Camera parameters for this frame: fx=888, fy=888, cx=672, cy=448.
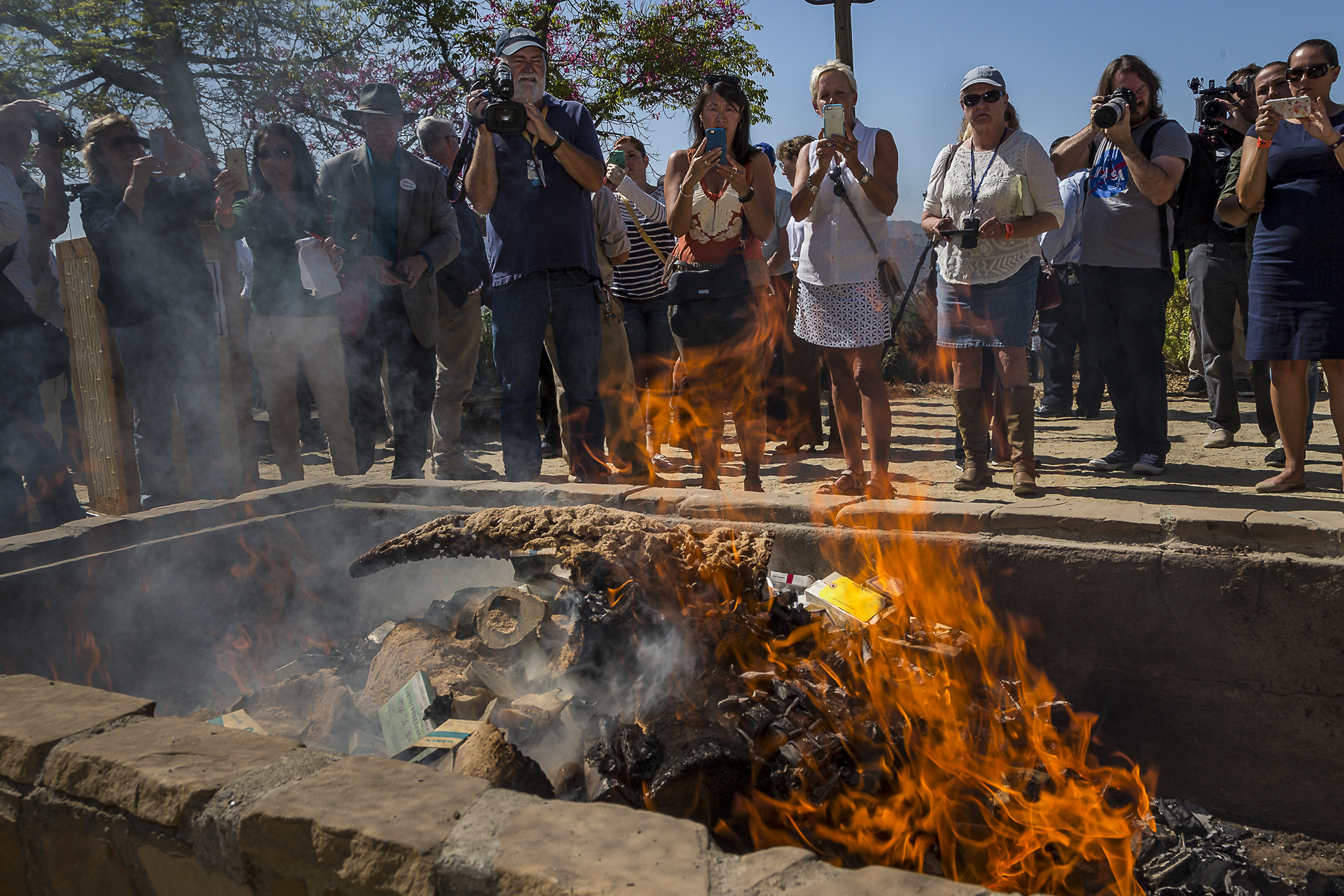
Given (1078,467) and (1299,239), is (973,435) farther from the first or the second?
(1299,239)

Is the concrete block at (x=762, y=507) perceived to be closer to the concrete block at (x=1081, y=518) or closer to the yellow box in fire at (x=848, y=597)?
the yellow box in fire at (x=848, y=597)

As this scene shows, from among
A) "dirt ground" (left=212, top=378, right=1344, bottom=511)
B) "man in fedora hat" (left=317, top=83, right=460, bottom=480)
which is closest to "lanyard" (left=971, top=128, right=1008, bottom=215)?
"dirt ground" (left=212, top=378, right=1344, bottom=511)

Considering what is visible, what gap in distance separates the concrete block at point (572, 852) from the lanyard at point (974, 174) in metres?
3.84

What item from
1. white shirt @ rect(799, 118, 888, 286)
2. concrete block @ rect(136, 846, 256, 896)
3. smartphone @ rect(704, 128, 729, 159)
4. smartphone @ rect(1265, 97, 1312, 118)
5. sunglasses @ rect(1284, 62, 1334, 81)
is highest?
sunglasses @ rect(1284, 62, 1334, 81)

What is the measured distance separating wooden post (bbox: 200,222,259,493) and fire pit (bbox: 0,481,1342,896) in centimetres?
202

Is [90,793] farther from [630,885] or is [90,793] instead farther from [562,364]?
[562,364]

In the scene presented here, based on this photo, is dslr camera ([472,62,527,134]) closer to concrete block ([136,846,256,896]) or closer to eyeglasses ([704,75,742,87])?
eyeglasses ([704,75,742,87])

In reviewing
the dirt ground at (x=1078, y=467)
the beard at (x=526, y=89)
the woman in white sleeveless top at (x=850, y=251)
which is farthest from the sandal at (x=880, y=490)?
the beard at (x=526, y=89)

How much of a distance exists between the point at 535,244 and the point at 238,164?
6.30ft

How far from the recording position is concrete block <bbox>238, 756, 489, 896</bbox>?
4.16 feet

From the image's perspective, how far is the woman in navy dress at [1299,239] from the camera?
3727 mm

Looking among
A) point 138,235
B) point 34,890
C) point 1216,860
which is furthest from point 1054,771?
point 138,235

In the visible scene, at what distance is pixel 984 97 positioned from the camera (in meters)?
4.24

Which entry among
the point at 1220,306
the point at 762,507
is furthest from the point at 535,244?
the point at 1220,306
